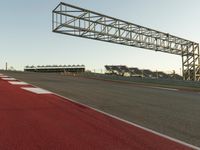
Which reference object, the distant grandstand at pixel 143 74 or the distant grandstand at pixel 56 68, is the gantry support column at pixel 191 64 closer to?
the distant grandstand at pixel 143 74

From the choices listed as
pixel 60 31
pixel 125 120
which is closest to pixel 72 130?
pixel 125 120

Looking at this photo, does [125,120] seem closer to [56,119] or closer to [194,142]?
[56,119]

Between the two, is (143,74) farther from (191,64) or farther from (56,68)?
(56,68)

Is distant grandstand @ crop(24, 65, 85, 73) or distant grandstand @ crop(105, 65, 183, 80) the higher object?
distant grandstand @ crop(24, 65, 85, 73)

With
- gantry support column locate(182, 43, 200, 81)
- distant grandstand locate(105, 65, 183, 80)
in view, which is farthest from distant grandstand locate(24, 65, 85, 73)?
gantry support column locate(182, 43, 200, 81)

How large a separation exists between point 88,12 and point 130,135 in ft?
101

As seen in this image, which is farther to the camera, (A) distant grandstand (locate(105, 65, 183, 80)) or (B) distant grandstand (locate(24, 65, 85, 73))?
(B) distant grandstand (locate(24, 65, 85, 73))

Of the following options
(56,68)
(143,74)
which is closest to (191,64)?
(143,74)

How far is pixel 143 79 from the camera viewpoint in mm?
36188

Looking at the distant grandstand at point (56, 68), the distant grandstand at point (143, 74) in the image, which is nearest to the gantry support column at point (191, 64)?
the distant grandstand at point (143, 74)

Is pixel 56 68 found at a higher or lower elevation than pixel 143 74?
higher

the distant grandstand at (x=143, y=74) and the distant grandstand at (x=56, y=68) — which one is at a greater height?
the distant grandstand at (x=56, y=68)

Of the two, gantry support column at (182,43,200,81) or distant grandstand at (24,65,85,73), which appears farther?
distant grandstand at (24,65,85,73)

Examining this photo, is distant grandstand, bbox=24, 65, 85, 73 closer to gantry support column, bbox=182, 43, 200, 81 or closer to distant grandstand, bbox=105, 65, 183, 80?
distant grandstand, bbox=105, 65, 183, 80
